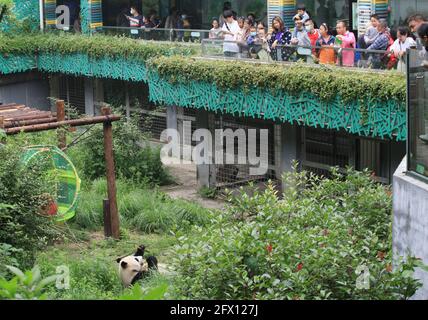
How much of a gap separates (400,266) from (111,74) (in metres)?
18.3

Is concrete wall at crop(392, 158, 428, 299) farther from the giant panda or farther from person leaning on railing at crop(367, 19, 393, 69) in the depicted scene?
person leaning on railing at crop(367, 19, 393, 69)

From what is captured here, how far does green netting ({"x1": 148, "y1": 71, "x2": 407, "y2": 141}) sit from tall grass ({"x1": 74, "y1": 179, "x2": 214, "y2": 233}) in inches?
87.3

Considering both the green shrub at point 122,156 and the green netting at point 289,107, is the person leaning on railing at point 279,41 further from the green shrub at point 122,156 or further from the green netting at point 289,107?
the green shrub at point 122,156

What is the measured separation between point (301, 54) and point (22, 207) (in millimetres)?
6915

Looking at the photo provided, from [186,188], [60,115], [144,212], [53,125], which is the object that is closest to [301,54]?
[144,212]

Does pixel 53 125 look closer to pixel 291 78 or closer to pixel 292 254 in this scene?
pixel 291 78

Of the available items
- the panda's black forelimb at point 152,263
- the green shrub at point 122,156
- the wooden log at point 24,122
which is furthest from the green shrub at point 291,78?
the panda's black forelimb at point 152,263

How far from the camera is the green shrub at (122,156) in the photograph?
2142 centimetres

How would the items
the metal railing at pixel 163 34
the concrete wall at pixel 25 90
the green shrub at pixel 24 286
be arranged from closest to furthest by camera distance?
the green shrub at pixel 24 286 → the metal railing at pixel 163 34 → the concrete wall at pixel 25 90

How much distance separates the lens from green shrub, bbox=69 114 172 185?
843 inches

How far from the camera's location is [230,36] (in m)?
20.6

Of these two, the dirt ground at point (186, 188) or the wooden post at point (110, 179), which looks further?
the dirt ground at point (186, 188)

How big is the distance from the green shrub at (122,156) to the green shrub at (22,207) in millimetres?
7125

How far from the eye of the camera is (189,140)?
24.7m
